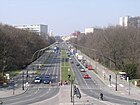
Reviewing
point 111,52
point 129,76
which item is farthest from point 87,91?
point 111,52

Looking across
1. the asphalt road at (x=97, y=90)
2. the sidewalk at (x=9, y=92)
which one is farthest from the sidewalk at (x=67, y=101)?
the sidewalk at (x=9, y=92)

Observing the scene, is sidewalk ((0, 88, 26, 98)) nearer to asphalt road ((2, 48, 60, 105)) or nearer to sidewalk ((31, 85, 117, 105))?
asphalt road ((2, 48, 60, 105))

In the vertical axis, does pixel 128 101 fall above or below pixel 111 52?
below

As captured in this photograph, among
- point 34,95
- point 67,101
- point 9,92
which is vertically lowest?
point 67,101

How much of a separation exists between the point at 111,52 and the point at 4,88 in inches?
1727

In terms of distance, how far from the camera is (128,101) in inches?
1941

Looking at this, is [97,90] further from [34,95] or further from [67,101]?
[67,101]

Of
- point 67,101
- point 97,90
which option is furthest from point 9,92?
point 97,90

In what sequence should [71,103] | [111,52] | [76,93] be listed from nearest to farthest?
1. [71,103]
2. [76,93]
3. [111,52]

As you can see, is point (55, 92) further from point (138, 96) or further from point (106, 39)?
point (106, 39)

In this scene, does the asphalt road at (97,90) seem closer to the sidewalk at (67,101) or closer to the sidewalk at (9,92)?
the sidewalk at (67,101)

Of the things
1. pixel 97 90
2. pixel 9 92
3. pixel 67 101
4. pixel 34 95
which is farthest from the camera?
pixel 97 90

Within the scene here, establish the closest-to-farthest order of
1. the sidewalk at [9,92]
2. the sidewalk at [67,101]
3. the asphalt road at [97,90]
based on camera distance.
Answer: the sidewalk at [67,101], the asphalt road at [97,90], the sidewalk at [9,92]

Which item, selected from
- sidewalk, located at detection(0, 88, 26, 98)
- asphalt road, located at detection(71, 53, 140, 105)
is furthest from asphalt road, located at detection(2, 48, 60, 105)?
asphalt road, located at detection(71, 53, 140, 105)
